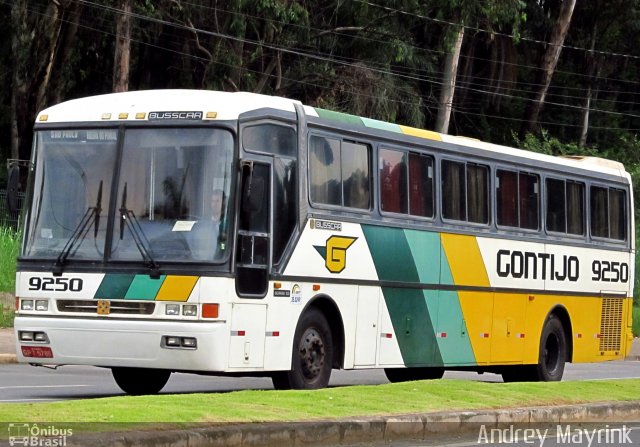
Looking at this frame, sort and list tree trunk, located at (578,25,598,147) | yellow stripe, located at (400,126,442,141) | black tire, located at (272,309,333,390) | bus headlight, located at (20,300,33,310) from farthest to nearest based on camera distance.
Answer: tree trunk, located at (578,25,598,147) → yellow stripe, located at (400,126,442,141) → black tire, located at (272,309,333,390) → bus headlight, located at (20,300,33,310)

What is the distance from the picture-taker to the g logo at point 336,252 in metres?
16.4

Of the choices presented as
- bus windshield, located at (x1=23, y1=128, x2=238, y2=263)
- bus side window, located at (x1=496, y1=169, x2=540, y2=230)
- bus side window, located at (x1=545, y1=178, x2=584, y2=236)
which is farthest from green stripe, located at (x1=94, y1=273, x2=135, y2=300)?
bus side window, located at (x1=545, y1=178, x2=584, y2=236)

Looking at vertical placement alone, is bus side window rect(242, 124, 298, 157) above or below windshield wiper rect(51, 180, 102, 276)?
above

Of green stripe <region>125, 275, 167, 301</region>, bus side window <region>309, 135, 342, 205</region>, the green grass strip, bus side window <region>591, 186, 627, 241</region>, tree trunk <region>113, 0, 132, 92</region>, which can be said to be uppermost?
tree trunk <region>113, 0, 132, 92</region>

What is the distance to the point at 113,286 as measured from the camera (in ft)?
48.8

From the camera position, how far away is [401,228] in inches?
708

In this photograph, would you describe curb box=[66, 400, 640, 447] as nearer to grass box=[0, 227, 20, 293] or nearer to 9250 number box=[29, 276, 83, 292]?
9250 number box=[29, 276, 83, 292]

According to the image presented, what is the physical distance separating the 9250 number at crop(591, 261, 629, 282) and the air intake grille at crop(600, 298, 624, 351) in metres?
0.34

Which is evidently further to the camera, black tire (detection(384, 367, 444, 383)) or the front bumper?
black tire (detection(384, 367, 444, 383))

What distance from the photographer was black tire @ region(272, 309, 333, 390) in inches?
622

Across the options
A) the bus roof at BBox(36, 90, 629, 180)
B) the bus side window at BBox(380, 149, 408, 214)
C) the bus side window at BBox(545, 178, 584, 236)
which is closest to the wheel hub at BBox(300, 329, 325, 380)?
the bus side window at BBox(380, 149, 408, 214)

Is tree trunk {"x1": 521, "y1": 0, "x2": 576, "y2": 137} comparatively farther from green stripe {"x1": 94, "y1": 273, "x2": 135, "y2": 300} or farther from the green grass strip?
green stripe {"x1": 94, "y1": 273, "x2": 135, "y2": 300}

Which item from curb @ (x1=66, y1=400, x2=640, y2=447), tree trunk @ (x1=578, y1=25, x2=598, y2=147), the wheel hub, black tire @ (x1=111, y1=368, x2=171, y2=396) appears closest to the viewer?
curb @ (x1=66, y1=400, x2=640, y2=447)

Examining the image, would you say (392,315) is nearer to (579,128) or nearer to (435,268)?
(435,268)
